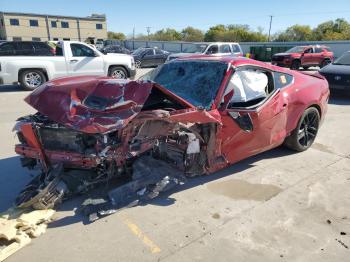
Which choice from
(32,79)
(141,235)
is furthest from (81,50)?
(141,235)

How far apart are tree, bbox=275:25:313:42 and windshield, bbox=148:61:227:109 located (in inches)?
2678

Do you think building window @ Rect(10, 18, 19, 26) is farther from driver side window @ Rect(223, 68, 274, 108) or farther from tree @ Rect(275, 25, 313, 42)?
driver side window @ Rect(223, 68, 274, 108)

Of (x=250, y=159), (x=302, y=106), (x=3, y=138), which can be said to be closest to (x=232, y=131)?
(x=250, y=159)

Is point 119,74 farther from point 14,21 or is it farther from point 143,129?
point 14,21

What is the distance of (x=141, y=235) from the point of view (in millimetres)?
3031

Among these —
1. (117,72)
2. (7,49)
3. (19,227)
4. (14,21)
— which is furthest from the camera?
(14,21)

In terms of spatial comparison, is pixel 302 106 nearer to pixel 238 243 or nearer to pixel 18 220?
pixel 238 243

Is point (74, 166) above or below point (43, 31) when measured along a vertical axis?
below

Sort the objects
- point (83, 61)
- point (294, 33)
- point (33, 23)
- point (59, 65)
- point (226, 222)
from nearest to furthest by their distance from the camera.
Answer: point (226, 222) < point (59, 65) < point (83, 61) < point (33, 23) < point (294, 33)

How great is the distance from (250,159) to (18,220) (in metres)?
3.28

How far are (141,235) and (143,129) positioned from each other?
3.64 feet

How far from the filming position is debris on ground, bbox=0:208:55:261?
2826 mm

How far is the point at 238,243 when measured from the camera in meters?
2.93

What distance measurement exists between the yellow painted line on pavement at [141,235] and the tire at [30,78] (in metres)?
9.64
